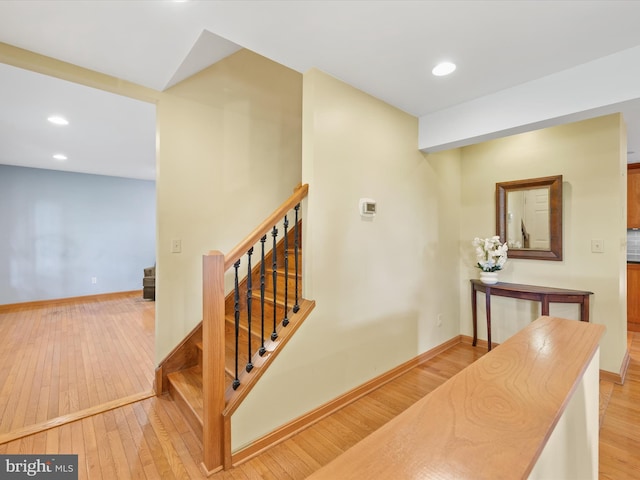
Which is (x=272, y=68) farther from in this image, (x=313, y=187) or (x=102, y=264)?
(x=102, y=264)

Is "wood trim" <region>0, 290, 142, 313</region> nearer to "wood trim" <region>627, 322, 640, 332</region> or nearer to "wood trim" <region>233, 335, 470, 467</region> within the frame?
"wood trim" <region>233, 335, 470, 467</region>

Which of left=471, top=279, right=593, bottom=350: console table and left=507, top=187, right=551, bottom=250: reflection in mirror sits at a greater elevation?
left=507, top=187, right=551, bottom=250: reflection in mirror

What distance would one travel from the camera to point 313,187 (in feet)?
6.80

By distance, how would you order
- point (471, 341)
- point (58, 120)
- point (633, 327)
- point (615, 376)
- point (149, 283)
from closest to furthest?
1. point (615, 376)
2. point (58, 120)
3. point (471, 341)
4. point (633, 327)
5. point (149, 283)

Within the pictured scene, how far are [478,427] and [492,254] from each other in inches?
112

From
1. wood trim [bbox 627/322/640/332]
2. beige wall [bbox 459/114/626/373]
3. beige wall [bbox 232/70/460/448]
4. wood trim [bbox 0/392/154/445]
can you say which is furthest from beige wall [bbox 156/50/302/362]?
wood trim [bbox 627/322/640/332]

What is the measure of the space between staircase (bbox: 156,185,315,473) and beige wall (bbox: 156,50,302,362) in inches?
10.1

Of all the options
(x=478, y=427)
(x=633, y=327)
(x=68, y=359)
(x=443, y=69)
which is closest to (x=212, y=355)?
(x=478, y=427)

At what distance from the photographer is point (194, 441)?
1.86 m

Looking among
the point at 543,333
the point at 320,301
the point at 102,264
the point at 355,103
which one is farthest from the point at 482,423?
the point at 102,264

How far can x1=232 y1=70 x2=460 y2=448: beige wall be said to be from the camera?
2016 mm

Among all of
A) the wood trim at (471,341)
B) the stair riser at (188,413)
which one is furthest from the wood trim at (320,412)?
the wood trim at (471,341)

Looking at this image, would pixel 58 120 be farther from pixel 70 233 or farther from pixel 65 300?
pixel 65 300
